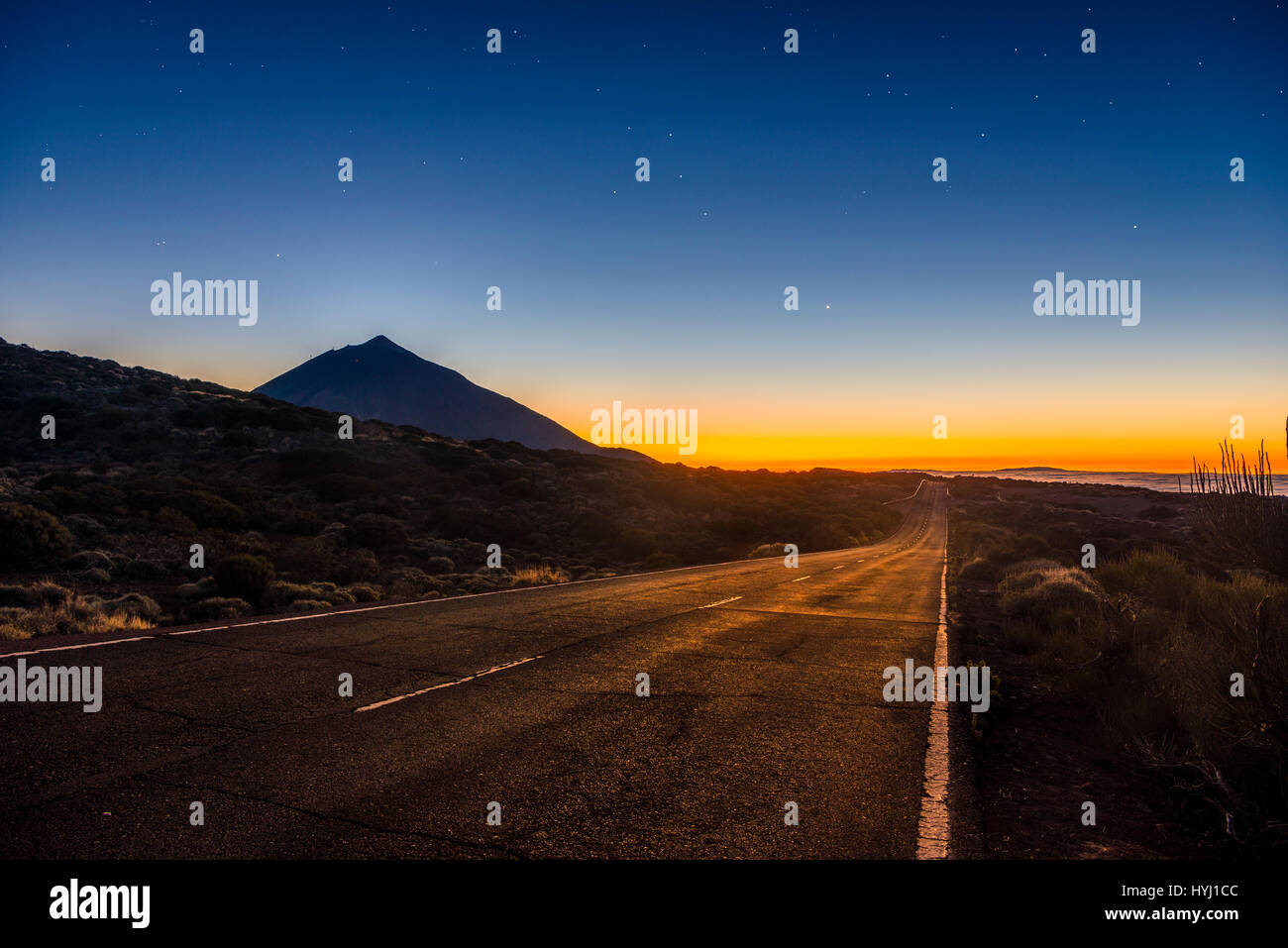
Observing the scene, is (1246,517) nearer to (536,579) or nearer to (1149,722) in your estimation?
(1149,722)

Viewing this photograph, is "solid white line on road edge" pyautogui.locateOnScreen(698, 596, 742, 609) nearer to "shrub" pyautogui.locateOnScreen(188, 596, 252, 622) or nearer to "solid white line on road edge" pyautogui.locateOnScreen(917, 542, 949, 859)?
"solid white line on road edge" pyautogui.locateOnScreen(917, 542, 949, 859)

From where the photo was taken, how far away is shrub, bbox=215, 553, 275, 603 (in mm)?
15438

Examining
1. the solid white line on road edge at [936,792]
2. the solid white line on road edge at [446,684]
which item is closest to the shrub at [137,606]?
the solid white line on road edge at [446,684]

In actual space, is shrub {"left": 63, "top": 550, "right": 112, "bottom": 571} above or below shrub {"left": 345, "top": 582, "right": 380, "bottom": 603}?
above

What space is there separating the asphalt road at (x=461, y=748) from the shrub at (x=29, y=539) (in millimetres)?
11790

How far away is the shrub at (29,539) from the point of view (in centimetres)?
1686

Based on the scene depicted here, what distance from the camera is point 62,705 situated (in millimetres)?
6039

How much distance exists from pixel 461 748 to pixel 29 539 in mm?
18033

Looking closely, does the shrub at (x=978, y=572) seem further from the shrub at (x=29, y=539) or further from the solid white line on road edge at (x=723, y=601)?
the shrub at (x=29, y=539)

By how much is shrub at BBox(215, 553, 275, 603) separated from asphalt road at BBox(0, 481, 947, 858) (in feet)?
20.4

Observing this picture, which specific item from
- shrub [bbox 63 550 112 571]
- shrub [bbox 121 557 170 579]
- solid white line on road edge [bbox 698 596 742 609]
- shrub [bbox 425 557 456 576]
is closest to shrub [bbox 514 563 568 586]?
shrub [bbox 425 557 456 576]

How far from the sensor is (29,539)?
56.3 feet
